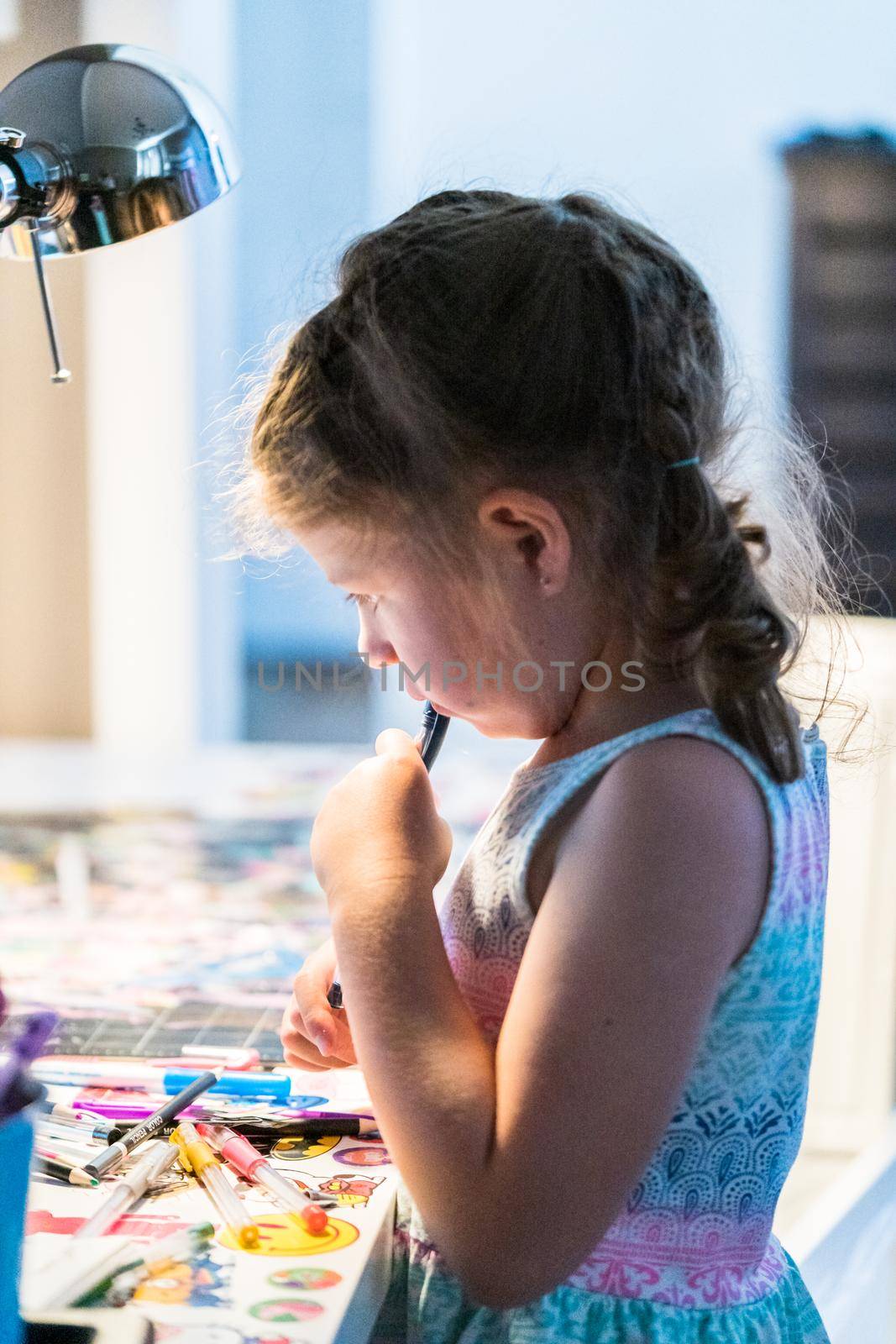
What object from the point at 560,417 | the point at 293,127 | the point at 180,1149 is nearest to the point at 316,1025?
the point at 180,1149

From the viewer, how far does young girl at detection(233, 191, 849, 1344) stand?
44 centimetres

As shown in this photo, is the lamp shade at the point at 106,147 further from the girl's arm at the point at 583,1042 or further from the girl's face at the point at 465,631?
the girl's arm at the point at 583,1042

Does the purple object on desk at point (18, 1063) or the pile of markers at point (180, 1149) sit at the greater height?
the purple object on desk at point (18, 1063)

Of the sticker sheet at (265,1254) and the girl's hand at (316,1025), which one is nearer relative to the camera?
the sticker sheet at (265,1254)

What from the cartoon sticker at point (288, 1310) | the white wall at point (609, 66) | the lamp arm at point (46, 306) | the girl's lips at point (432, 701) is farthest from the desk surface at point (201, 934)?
the white wall at point (609, 66)

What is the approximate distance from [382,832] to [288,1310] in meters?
0.19

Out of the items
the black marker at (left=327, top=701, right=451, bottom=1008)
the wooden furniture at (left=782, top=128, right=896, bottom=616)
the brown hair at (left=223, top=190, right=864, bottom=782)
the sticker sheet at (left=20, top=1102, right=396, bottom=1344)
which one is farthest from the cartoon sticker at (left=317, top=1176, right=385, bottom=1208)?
the wooden furniture at (left=782, top=128, right=896, bottom=616)

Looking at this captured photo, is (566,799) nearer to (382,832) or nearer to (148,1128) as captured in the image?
(382,832)

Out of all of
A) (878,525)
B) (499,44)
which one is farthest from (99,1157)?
(878,525)

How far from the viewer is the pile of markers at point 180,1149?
471mm

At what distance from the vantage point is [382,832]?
532 millimetres

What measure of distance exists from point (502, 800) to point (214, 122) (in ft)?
1.19

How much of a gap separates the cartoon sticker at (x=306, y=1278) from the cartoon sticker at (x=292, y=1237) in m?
0.01

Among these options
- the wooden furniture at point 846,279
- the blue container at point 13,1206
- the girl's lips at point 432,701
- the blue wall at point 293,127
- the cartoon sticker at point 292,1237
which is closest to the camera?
the blue container at point 13,1206
